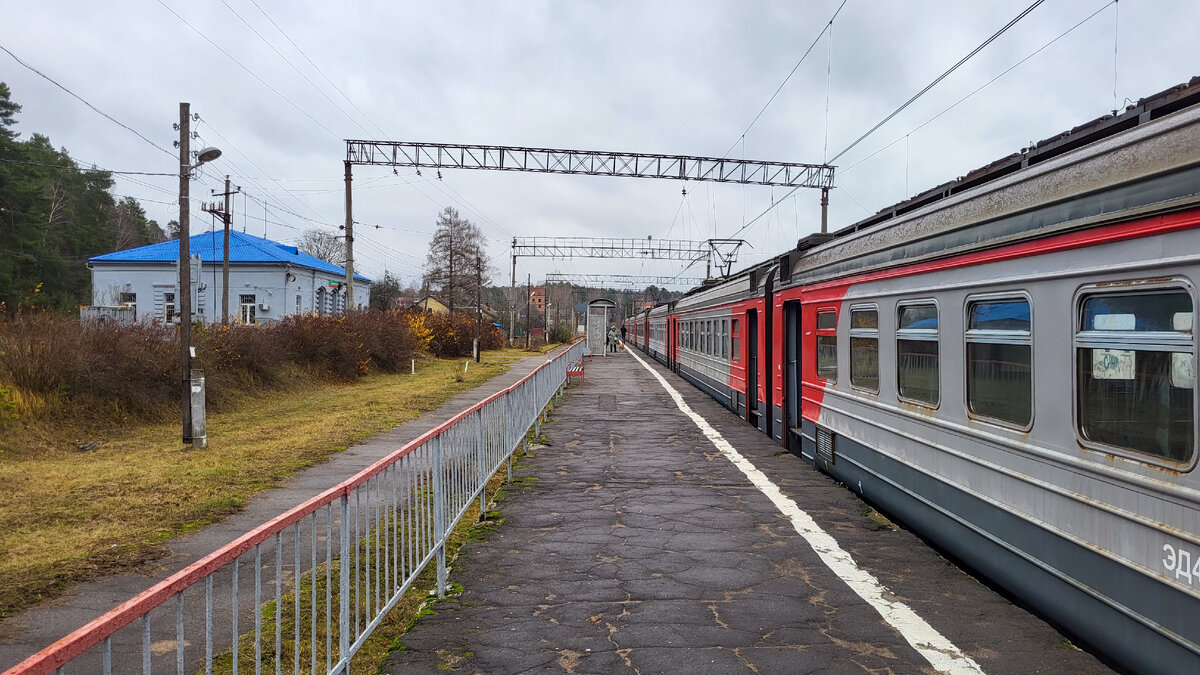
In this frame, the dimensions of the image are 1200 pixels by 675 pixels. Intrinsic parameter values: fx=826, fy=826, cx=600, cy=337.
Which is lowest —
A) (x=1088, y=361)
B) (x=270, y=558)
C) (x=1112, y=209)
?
(x=270, y=558)

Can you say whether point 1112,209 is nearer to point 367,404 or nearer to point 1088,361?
point 1088,361

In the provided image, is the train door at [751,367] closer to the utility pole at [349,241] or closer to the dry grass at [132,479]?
the dry grass at [132,479]

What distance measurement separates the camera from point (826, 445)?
9.62m

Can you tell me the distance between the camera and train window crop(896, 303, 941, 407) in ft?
21.5

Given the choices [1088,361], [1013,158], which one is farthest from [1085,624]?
[1013,158]

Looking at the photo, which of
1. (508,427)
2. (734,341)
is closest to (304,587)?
(508,427)

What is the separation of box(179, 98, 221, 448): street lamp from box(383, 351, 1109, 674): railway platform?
6.80m

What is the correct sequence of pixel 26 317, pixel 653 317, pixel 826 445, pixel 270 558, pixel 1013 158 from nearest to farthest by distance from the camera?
pixel 1013 158 → pixel 270 558 → pixel 826 445 → pixel 26 317 → pixel 653 317

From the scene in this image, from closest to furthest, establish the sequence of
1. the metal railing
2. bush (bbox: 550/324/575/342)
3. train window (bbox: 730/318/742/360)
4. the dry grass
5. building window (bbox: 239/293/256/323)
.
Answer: the metal railing, the dry grass, train window (bbox: 730/318/742/360), building window (bbox: 239/293/256/323), bush (bbox: 550/324/575/342)

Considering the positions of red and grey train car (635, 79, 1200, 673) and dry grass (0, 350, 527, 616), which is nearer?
red and grey train car (635, 79, 1200, 673)

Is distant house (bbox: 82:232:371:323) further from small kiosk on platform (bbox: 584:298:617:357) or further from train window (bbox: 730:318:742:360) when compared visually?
train window (bbox: 730:318:742:360)

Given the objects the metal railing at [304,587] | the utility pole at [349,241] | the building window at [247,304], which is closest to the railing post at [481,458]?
the metal railing at [304,587]

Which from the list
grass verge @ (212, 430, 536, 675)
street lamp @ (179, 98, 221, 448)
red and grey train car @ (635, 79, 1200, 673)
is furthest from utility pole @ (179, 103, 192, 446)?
red and grey train car @ (635, 79, 1200, 673)

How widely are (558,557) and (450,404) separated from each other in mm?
13899
